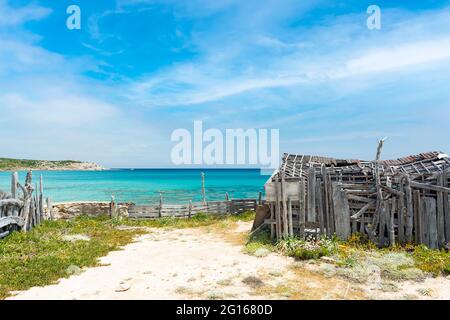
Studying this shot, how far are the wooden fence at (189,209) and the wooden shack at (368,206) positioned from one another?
949cm

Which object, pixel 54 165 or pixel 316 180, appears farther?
pixel 54 165

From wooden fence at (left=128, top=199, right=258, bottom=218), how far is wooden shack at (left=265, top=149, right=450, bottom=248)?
31.1 ft

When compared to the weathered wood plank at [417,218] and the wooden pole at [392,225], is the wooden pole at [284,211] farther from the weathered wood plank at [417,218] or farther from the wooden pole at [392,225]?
the weathered wood plank at [417,218]

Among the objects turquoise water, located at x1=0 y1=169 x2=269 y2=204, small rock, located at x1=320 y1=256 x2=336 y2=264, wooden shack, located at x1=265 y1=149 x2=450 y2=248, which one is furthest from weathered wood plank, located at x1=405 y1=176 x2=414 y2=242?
turquoise water, located at x1=0 y1=169 x2=269 y2=204

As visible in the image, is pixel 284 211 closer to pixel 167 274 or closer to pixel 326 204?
pixel 326 204

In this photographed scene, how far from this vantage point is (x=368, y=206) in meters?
11.6

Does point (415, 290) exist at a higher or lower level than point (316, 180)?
lower

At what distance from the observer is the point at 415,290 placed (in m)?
7.89

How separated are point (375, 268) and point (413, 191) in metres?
3.26

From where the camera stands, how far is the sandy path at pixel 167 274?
8023 millimetres

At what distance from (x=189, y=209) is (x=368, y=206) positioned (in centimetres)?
1279

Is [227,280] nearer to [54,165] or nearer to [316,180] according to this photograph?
[316,180]

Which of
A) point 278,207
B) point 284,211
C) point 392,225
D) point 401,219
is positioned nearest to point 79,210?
point 278,207
